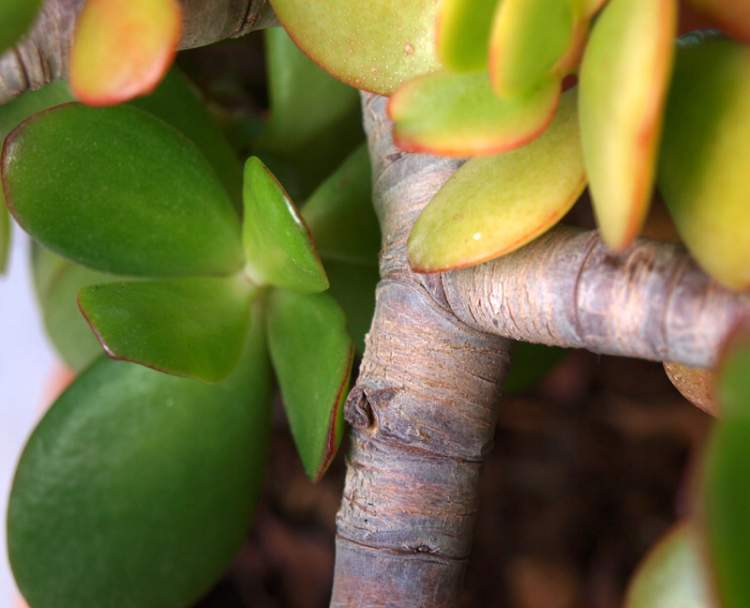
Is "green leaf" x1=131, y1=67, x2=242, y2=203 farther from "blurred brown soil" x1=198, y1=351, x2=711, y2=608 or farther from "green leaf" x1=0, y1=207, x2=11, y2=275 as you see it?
"blurred brown soil" x1=198, y1=351, x2=711, y2=608

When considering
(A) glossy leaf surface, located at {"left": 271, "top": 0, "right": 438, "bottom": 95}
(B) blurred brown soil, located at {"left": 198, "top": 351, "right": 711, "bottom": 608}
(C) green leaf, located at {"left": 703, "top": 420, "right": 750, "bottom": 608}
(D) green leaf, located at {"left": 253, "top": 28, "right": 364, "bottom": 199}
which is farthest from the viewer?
(B) blurred brown soil, located at {"left": 198, "top": 351, "right": 711, "bottom": 608}

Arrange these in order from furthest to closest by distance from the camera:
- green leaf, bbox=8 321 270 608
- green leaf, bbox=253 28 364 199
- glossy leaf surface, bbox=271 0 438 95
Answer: green leaf, bbox=253 28 364 199 < green leaf, bbox=8 321 270 608 < glossy leaf surface, bbox=271 0 438 95

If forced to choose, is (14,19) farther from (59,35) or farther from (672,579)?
(672,579)

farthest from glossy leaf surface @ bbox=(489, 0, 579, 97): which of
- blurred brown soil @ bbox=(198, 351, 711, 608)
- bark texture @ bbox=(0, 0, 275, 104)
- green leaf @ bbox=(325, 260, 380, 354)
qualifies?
blurred brown soil @ bbox=(198, 351, 711, 608)

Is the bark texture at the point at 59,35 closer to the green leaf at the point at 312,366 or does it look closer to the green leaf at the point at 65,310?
the green leaf at the point at 312,366

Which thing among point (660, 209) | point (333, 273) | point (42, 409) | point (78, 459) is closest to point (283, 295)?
point (333, 273)

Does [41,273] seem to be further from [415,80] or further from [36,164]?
[415,80]
